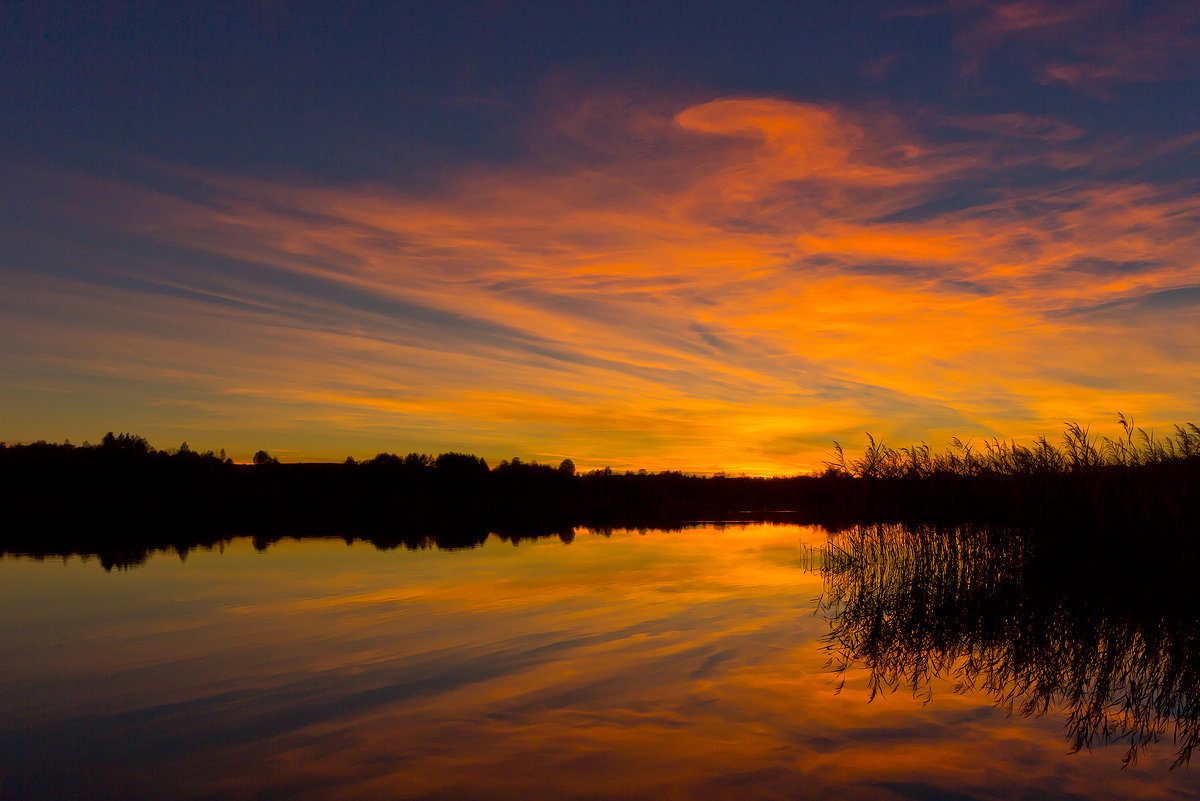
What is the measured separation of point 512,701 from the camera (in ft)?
26.3

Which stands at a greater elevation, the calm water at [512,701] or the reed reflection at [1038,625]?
the reed reflection at [1038,625]

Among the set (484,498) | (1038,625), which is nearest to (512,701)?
(1038,625)

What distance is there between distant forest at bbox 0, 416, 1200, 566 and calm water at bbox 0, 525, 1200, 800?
334cm

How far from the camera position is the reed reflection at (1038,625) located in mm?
8211

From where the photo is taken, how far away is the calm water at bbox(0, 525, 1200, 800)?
19.8 feet

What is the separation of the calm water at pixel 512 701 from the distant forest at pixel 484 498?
132 inches

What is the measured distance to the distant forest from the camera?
16.3m

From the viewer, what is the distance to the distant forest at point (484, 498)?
16281 mm

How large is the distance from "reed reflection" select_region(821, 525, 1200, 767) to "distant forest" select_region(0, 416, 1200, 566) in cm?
61

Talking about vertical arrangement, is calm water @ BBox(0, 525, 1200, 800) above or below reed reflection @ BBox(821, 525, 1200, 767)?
below

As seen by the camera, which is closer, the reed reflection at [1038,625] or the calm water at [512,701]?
the calm water at [512,701]

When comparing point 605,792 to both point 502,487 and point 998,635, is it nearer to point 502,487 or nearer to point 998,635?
point 998,635

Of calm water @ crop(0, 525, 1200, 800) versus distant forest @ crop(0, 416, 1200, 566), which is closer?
calm water @ crop(0, 525, 1200, 800)

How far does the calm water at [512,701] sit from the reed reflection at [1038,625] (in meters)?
0.13
